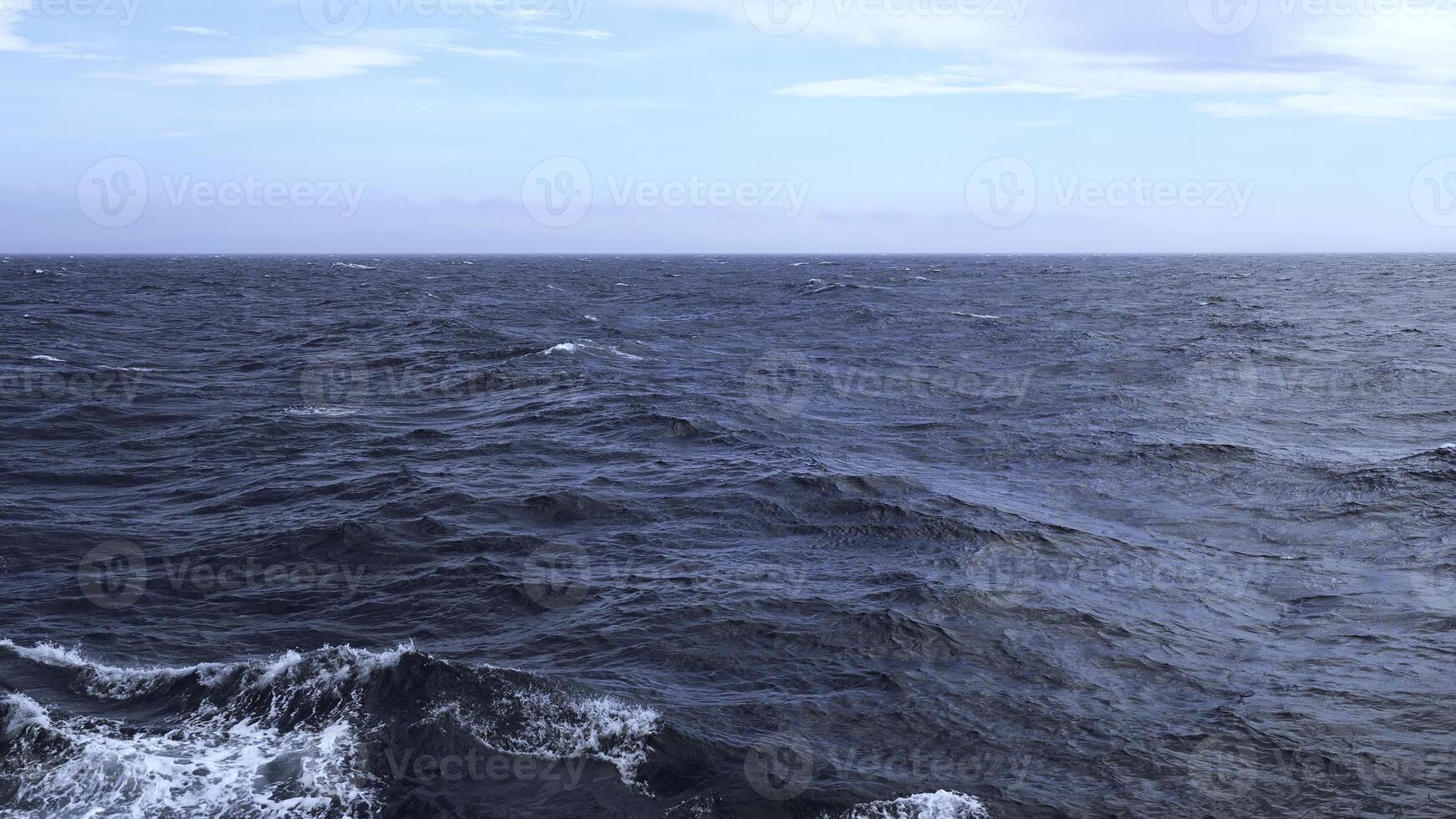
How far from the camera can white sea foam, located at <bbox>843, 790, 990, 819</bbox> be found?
8641 mm

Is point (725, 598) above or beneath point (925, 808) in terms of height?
above

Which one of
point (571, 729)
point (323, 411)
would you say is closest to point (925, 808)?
point (571, 729)

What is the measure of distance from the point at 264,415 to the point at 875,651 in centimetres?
1983

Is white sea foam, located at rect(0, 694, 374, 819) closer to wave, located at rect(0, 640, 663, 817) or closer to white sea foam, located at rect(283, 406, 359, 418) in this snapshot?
wave, located at rect(0, 640, 663, 817)

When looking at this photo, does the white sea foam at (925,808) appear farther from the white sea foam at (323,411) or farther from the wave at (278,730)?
the white sea foam at (323,411)

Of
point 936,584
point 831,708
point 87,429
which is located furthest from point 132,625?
point 87,429

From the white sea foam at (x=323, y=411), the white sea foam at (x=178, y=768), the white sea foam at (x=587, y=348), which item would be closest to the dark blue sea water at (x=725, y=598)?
the white sea foam at (x=178, y=768)

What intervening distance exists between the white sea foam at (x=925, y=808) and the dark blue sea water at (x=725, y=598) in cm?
4

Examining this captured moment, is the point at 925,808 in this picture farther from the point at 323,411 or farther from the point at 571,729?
the point at 323,411

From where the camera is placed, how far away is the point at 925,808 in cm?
875

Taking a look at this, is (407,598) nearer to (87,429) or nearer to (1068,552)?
(1068,552)

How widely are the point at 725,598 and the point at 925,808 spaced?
522 cm

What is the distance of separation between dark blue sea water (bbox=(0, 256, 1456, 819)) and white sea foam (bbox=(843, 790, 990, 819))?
4 centimetres

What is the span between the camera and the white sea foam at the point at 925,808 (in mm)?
8641
